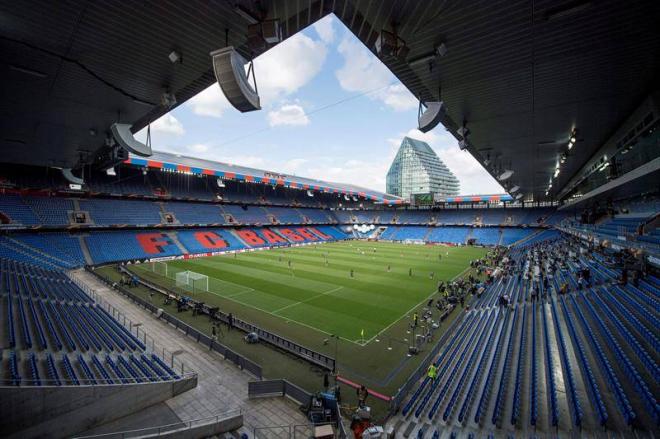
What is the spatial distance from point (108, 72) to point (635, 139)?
1976 cm

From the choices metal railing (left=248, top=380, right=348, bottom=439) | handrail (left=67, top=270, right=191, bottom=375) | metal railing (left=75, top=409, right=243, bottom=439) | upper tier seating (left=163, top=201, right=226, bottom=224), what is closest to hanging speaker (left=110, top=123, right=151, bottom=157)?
handrail (left=67, top=270, right=191, bottom=375)

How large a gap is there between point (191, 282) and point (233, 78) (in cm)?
2256

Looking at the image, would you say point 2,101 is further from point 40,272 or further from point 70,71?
point 40,272

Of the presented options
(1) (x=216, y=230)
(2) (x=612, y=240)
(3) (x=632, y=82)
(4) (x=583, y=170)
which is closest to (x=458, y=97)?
(3) (x=632, y=82)

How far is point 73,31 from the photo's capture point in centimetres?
690

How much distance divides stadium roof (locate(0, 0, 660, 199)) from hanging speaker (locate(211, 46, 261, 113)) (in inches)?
15.3

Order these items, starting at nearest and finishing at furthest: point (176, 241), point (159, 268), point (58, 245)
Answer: point (159, 268) < point (58, 245) < point (176, 241)

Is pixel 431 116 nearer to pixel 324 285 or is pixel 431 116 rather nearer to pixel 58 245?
pixel 324 285

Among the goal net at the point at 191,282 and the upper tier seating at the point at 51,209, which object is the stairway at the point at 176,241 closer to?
the upper tier seating at the point at 51,209

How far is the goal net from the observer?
934 inches

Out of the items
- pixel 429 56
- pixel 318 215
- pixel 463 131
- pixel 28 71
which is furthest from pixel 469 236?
pixel 28 71

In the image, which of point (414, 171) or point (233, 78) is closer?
point (233, 78)

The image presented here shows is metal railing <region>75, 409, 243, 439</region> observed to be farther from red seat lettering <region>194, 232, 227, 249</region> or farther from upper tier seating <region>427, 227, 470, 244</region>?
upper tier seating <region>427, 227, 470, 244</region>

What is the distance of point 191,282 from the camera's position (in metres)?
24.7
